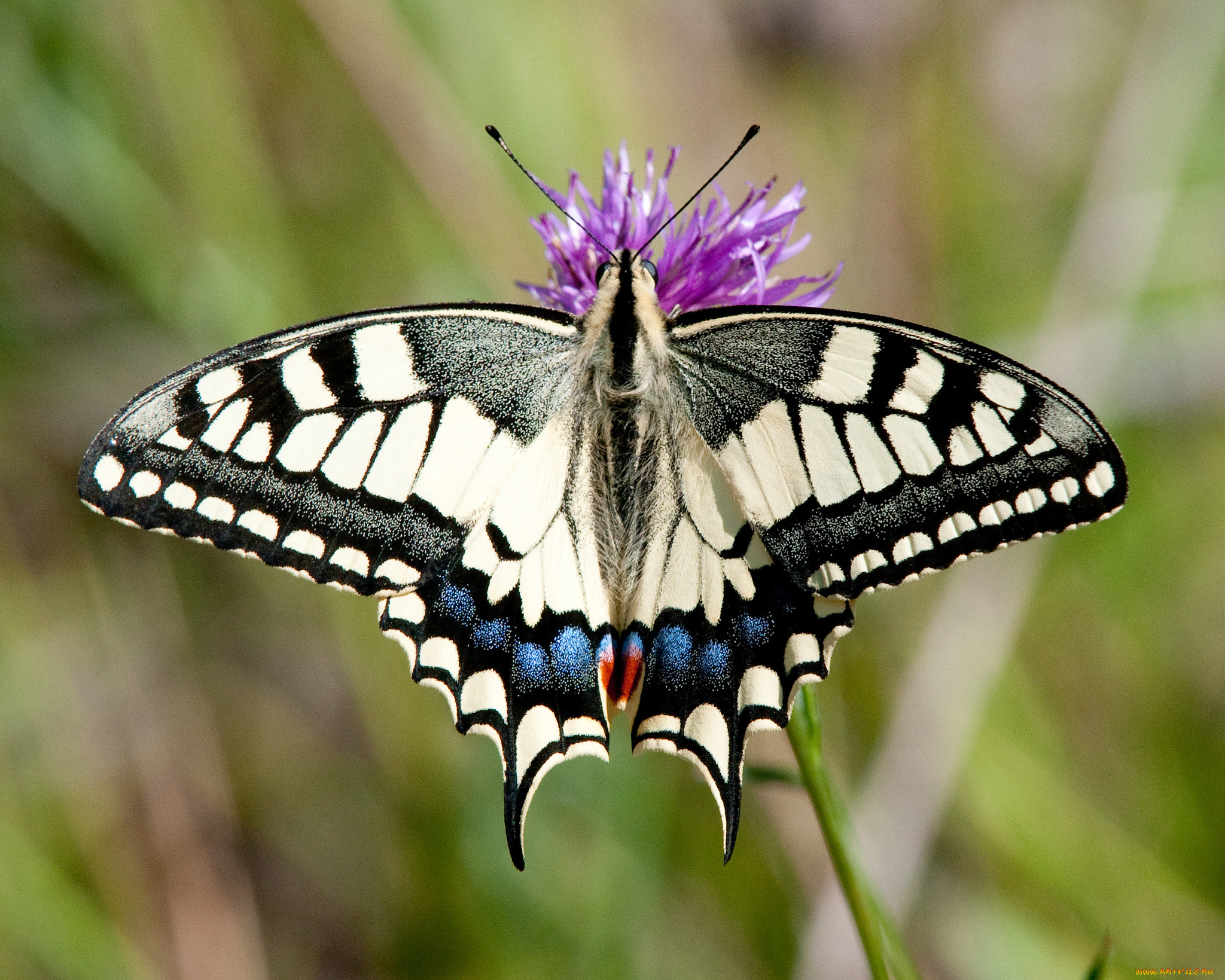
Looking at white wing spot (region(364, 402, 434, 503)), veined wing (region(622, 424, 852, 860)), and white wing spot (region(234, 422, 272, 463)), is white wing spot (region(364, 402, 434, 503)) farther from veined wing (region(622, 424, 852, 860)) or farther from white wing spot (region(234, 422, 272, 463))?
veined wing (region(622, 424, 852, 860))

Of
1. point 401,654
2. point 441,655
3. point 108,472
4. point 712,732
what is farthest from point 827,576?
point 401,654

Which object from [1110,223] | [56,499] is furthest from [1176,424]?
[56,499]

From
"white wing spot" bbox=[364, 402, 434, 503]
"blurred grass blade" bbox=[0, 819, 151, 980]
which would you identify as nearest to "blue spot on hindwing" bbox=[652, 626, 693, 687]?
"white wing spot" bbox=[364, 402, 434, 503]

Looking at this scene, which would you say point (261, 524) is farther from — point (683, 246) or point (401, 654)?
point (401, 654)

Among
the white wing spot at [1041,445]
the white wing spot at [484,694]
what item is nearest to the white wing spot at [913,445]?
the white wing spot at [1041,445]

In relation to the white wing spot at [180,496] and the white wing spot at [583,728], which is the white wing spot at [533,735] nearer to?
the white wing spot at [583,728]

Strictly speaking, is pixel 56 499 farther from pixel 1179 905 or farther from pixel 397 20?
pixel 1179 905
